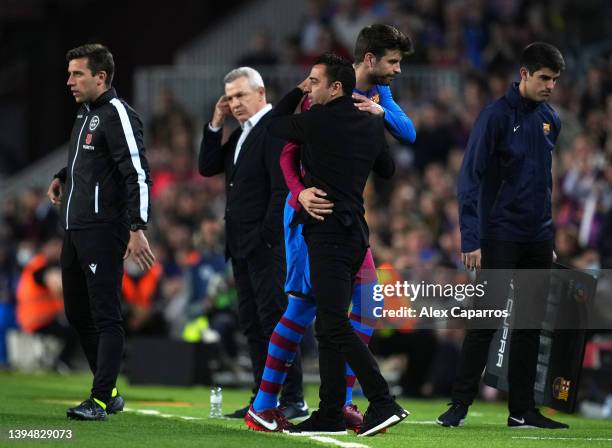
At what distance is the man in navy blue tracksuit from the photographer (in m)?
9.38

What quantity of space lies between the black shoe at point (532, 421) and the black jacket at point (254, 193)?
1.97 meters

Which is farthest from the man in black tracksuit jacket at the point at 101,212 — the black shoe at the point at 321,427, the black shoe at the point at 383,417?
the black shoe at the point at 383,417

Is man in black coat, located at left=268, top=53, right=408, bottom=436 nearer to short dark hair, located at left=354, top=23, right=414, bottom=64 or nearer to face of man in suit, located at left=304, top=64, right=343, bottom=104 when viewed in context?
face of man in suit, located at left=304, top=64, right=343, bottom=104

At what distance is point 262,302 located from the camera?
31.9 feet

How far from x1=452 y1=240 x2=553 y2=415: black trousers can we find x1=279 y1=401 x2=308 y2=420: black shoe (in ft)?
3.43

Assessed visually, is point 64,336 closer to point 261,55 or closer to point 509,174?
point 261,55

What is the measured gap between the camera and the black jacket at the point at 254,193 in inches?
388

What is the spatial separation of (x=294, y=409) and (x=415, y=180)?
9130mm

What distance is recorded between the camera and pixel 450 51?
2117 cm

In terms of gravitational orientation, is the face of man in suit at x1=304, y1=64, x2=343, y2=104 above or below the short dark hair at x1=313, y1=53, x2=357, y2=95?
below

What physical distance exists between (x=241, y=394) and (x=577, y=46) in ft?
27.3

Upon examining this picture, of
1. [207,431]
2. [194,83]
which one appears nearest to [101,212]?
[207,431]

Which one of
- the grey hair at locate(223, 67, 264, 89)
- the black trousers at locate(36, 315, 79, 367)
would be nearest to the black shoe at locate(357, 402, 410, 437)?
the grey hair at locate(223, 67, 264, 89)

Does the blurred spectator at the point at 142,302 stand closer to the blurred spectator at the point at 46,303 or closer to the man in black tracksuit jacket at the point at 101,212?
the blurred spectator at the point at 46,303
